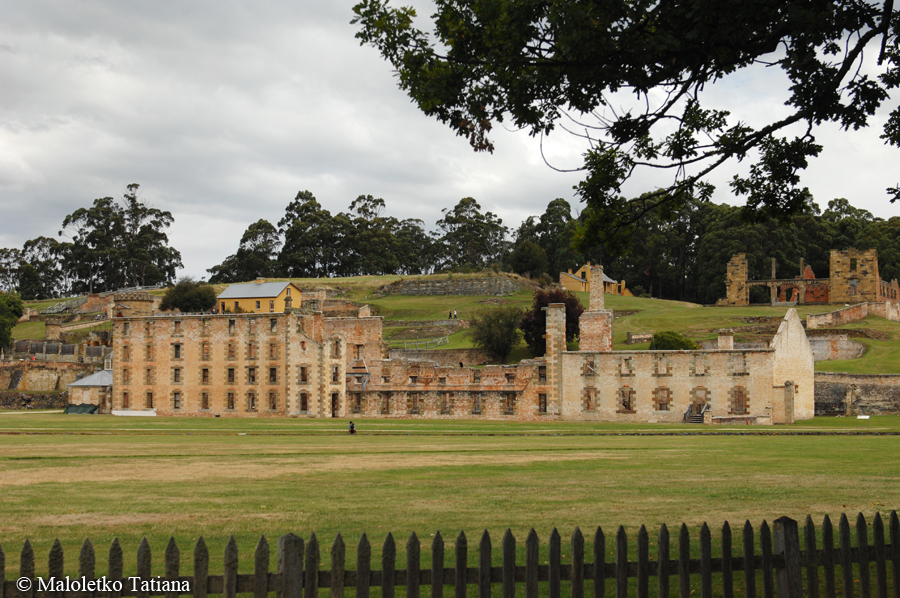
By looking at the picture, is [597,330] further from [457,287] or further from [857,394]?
[457,287]

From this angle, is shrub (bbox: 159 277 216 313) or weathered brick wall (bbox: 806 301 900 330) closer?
weathered brick wall (bbox: 806 301 900 330)

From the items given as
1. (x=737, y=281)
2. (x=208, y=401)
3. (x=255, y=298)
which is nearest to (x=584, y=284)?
(x=737, y=281)

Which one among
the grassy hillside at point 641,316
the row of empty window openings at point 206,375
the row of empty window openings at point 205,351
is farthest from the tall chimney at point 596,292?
the row of empty window openings at point 206,375

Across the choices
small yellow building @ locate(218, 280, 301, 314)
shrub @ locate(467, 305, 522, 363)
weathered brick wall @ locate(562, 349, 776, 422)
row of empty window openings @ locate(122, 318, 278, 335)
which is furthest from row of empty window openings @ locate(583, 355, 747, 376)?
small yellow building @ locate(218, 280, 301, 314)

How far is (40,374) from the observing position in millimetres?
74125

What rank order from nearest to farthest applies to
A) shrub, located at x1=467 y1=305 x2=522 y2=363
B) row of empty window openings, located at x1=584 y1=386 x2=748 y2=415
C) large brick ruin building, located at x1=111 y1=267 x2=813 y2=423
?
row of empty window openings, located at x1=584 y1=386 x2=748 y2=415 < large brick ruin building, located at x1=111 y1=267 x2=813 y2=423 < shrub, located at x1=467 y1=305 x2=522 y2=363

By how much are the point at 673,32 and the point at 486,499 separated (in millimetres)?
7827

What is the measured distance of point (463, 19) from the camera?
1107 cm

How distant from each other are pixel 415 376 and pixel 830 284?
2143 inches

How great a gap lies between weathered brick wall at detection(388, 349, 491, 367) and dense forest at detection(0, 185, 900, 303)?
37307 mm

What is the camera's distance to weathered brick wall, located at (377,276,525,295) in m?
112

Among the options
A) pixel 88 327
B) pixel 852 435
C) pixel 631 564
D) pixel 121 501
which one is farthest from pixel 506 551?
pixel 88 327

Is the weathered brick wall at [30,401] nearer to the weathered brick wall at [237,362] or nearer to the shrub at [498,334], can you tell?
the weathered brick wall at [237,362]

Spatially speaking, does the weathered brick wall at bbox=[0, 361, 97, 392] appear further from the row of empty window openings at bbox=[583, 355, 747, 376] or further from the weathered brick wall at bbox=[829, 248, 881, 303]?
the weathered brick wall at bbox=[829, 248, 881, 303]
